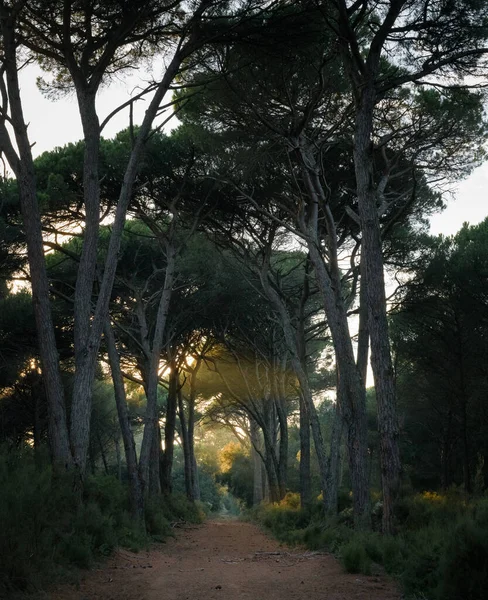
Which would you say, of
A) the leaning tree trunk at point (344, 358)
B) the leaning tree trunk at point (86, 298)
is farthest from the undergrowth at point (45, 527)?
the leaning tree trunk at point (344, 358)

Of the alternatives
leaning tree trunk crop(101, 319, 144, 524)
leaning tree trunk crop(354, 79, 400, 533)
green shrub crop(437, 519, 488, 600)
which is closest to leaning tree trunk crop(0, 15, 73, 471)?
leaning tree trunk crop(101, 319, 144, 524)

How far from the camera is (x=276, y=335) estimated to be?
68.9 feet

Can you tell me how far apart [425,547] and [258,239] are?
389 inches

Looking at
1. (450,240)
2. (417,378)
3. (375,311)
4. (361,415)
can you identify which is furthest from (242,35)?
(417,378)

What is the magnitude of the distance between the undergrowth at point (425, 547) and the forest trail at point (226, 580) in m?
0.24

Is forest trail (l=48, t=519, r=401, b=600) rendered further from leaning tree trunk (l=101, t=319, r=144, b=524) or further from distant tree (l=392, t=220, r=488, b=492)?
distant tree (l=392, t=220, r=488, b=492)

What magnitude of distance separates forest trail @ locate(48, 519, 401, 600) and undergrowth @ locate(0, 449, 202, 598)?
220 mm

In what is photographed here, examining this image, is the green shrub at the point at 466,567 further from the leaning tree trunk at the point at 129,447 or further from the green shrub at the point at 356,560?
the leaning tree trunk at the point at 129,447

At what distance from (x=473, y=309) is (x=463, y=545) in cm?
1519

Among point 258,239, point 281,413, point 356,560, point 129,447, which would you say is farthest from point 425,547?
point 281,413

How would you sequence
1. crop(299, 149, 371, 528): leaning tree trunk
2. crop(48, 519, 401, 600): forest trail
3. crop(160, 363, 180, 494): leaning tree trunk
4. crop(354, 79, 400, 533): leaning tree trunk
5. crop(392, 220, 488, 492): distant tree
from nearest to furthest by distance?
crop(48, 519, 401, 600): forest trail < crop(354, 79, 400, 533): leaning tree trunk < crop(299, 149, 371, 528): leaning tree trunk < crop(392, 220, 488, 492): distant tree < crop(160, 363, 180, 494): leaning tree trunk

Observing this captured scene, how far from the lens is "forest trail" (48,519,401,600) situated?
17.7 ft

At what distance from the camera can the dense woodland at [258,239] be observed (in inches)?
308

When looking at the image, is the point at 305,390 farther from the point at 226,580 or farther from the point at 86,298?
the point at 226,580
